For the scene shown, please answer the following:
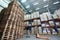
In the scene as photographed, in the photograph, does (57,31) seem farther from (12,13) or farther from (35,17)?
(12,13)

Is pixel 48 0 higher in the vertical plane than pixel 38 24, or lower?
higher

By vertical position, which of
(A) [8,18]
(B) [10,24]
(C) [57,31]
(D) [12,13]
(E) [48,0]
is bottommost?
(C) [57,31]

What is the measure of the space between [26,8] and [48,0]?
129 inches

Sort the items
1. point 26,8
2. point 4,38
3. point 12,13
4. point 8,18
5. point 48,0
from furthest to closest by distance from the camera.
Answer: point 26,8 → point 48,0 → point 12,13 → point 8,18 → point 4,38

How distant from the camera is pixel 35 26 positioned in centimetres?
607

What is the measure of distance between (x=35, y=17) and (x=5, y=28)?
3.01 meters

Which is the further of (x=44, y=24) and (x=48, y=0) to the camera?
(x=48, y=0)

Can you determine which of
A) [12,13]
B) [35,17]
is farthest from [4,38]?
[35,17]

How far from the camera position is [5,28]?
4.11 m

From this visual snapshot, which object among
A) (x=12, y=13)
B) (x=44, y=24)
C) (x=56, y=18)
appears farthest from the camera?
(x=44, y=24)

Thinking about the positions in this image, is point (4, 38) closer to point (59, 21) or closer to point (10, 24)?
point (10, 24)

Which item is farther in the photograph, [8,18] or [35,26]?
[35,26]

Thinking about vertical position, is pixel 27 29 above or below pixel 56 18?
below

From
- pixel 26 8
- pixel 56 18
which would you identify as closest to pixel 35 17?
pixel 56 18
